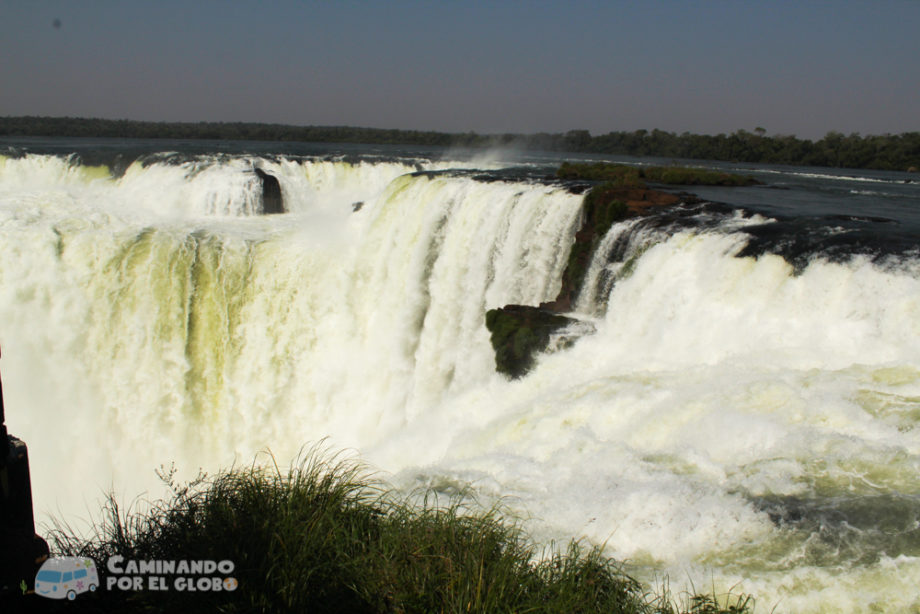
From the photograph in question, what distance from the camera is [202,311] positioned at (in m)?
13.5

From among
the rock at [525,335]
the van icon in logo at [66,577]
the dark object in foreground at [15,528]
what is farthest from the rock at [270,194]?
the dark object in foreground at [15,528]

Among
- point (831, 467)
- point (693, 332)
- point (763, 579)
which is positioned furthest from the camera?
point (693, 332)

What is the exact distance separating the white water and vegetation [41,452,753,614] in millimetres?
754

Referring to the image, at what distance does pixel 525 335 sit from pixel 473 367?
179 cm

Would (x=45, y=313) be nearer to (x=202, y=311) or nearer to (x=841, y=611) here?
(x=202, y=311)

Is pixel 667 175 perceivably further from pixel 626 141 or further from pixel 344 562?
pixel 626 141

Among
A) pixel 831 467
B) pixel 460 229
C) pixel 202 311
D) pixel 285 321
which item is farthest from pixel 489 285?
pixel 831 467

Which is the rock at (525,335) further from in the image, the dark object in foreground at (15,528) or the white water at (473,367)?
the dark object in foreground at (15,528)

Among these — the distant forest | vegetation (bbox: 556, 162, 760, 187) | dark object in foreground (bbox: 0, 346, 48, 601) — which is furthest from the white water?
the distant forest

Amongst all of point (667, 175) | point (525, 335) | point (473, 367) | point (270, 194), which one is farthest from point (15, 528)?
point (270, 194)

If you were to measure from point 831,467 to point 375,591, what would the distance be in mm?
3308

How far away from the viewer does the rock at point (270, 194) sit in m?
21.5

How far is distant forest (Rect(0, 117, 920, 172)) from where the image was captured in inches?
1335

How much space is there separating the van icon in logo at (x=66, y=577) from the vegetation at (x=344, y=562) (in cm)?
6
